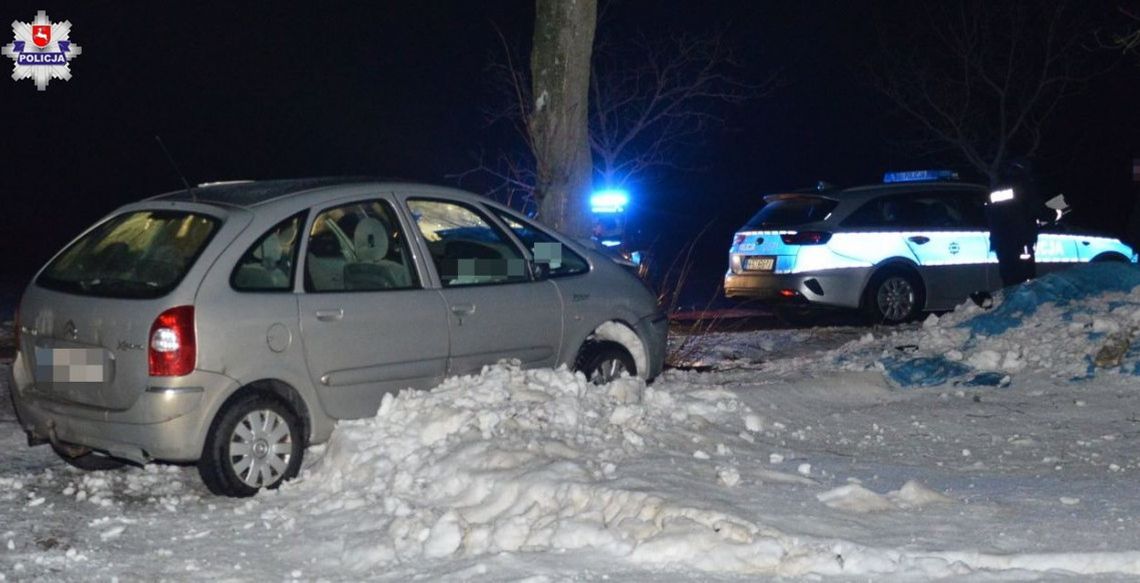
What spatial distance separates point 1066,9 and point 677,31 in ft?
37.1

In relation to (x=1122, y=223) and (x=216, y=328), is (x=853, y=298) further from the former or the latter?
(x=1122, y=223)

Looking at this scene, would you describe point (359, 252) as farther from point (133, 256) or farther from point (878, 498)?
point (878, 498)

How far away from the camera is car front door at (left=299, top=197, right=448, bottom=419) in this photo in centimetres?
648

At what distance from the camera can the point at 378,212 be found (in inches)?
276

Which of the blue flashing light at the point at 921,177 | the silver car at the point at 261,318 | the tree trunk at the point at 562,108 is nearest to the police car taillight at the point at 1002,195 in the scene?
the blue flashing light at the point at 921,177

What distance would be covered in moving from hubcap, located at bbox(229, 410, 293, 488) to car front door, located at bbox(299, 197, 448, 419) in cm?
30

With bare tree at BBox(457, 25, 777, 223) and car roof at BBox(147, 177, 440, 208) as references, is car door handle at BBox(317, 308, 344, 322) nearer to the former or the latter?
car roof at BBox(147, 177, 440, 208)

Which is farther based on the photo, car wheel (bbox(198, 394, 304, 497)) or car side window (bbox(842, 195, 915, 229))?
car side window (bbox(842, 195, 915, 229))

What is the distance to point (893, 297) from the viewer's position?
45.5 feet

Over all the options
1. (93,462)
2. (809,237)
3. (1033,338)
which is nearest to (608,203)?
(809,237)

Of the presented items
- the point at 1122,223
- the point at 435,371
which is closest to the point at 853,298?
the point at 435,371

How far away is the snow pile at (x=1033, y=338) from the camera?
9.06 metres

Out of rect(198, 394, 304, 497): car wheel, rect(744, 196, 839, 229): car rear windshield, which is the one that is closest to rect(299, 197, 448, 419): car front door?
rect(198, 394, 304, 497): car wheel

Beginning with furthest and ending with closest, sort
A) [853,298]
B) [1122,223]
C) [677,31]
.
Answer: [1122,223]
[677,31]
[853,298]
